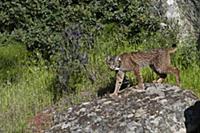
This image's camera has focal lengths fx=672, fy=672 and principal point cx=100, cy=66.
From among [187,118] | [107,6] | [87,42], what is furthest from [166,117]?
[107,6]

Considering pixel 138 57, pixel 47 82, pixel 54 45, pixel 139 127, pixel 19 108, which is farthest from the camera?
pixel 54 45

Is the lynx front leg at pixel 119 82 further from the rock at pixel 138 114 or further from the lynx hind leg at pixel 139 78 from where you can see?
the lynx hind leg at pixel 139 78

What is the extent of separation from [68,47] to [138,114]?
3220 millimetres

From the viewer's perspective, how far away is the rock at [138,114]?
32.2 feet

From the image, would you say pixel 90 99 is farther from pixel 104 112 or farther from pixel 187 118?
pixel 187 118

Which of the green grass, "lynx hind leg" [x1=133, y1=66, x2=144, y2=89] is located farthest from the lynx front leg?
the green grass

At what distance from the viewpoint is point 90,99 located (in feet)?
37.3

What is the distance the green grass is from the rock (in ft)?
3.05

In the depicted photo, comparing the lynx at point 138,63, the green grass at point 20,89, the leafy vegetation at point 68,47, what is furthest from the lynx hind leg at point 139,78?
the green grass at point 20,89

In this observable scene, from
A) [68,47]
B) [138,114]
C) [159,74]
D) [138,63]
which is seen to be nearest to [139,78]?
[138,63]

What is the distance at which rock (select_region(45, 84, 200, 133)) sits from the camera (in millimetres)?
9812

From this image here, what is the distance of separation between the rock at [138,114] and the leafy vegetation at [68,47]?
2.72 ft

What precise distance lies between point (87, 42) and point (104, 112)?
3.39m

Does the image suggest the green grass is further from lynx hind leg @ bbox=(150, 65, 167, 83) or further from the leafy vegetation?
lynx hind leg @ bbox=(150, 65, 167, 83)
